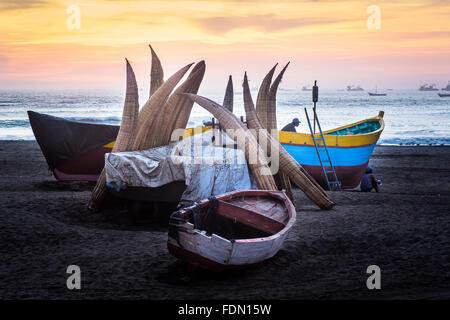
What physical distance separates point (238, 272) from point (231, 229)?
1204mm

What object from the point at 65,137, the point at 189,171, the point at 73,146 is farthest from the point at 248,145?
the point at 65,137

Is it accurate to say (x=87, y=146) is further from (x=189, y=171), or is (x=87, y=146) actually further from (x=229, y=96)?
(x=189, y=171)

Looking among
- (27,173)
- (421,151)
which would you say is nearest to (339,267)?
(27,173)

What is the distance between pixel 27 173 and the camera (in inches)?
688

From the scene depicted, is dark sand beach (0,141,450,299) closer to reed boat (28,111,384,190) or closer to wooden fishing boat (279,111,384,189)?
reed boat (28,111,384,190)

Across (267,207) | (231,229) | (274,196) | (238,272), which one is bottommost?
(238,272)

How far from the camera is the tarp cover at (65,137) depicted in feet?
47.6

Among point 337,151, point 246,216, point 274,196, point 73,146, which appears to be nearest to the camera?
point 246,216

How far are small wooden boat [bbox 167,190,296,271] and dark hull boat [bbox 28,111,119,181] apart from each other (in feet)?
21.2

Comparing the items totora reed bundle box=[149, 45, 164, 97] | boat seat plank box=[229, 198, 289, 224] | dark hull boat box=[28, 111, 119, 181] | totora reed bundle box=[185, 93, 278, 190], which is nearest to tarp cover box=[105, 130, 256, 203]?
totora reed bundle box=[185, 93, 278, 190]

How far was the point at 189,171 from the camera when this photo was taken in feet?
32.7
